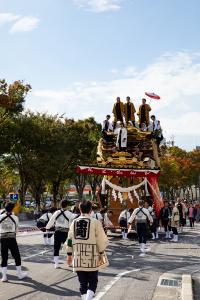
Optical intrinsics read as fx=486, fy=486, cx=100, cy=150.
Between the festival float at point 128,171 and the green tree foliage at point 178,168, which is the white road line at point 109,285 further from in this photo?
the green tree foliage at point 178,168

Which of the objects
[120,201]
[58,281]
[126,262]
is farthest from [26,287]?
[120,201]

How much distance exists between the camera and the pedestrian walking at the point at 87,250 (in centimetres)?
727

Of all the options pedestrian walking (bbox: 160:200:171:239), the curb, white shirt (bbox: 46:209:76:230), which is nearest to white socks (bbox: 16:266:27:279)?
white shirt (bbox: 46:209:76:230)

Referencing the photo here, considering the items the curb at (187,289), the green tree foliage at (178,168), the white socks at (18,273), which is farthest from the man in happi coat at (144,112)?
the green tree foliage at (178,168)

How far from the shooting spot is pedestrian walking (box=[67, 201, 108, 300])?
727cm

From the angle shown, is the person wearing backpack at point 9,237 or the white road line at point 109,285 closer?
the white road line at point 109,285

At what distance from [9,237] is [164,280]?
3649 millimetres

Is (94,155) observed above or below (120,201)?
above

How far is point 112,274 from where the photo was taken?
454 inches

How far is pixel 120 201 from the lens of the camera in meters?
23.7

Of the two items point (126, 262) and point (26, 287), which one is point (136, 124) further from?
point (26, 287)

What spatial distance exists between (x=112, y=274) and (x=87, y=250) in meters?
4.44

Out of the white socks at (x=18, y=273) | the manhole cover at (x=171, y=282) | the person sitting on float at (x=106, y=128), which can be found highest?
the person sitting on float at (x=106, y=128)

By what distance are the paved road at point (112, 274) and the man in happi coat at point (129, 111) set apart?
327 inches
